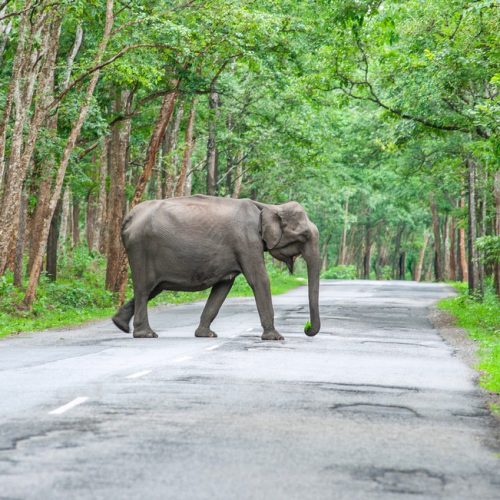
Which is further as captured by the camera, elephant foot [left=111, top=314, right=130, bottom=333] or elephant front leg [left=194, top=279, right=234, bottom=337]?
elephant foot [left=111, top=314, right=130, bottom=333]

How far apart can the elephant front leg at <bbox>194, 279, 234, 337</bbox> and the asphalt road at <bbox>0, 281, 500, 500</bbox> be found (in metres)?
2.60

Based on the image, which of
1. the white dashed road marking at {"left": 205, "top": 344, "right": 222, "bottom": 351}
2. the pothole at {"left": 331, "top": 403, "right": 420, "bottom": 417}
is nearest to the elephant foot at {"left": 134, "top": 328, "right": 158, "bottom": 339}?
the white dashed road marking at {"left": 205, "top": 344, "right": 222, "bottom": 351}

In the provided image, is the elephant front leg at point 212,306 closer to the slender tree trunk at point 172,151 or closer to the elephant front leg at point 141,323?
the elephant front leg at point 141,323

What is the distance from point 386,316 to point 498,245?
206 inches

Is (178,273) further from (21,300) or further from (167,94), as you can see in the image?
(167,94)

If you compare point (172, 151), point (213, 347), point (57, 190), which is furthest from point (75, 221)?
point (213, 347)

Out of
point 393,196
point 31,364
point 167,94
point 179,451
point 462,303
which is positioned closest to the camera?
point 179,451

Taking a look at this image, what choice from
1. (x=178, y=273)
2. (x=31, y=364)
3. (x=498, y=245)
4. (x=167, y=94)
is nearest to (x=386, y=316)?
(x=498, y=245)

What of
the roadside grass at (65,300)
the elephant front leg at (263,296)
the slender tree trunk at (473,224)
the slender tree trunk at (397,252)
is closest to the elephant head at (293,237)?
the elephant front leg at (263,296)

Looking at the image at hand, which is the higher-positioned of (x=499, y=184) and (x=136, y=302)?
(x=499, y=184)

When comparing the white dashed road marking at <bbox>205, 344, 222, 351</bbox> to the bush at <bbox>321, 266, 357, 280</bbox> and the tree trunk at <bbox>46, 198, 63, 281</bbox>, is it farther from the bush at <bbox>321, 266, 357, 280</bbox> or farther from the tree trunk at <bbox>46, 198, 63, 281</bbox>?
the bush at <bbox>321, 266, 357, 280</bbox>

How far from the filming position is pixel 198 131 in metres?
45.5

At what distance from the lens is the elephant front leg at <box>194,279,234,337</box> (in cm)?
1952

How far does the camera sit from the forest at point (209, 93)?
24203 millimetres
